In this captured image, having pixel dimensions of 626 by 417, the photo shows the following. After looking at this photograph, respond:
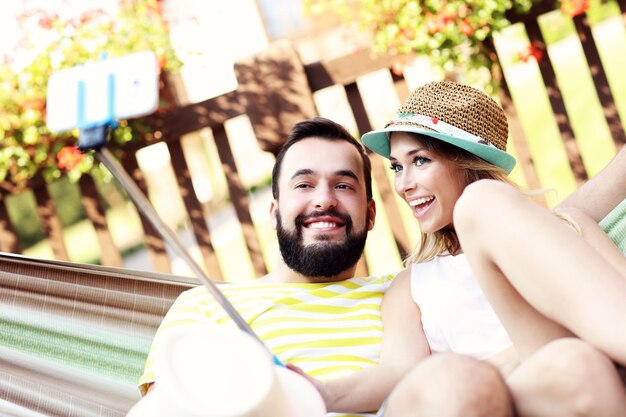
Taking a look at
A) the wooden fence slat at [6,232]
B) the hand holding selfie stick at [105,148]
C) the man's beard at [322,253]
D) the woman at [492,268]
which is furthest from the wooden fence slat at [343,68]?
the hand holding selfie stick at [105,148]

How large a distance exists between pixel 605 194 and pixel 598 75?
1.08 metres

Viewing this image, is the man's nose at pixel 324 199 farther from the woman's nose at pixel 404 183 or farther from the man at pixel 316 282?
the woman's nose at pixel 404 183

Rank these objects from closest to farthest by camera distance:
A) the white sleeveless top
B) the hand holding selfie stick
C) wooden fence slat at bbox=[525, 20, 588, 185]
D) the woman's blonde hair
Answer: the hand holding selfie stick, the white sleeveless top, the woman's blonde hair, wooden fence slat at bbox=[525, 20, 588, 185]

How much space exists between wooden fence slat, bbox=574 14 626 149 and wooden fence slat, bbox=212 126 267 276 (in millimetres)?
1191

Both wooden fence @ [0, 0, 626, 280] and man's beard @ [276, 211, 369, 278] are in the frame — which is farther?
wooden fence @ [0, 0, 626, 280]

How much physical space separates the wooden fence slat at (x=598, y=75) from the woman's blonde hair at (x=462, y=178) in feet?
3.75

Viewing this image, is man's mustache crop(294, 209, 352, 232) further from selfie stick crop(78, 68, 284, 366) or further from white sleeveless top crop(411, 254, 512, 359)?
selfie stick crop(78, 68, 284, 366)

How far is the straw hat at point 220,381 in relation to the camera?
1003 millimetres

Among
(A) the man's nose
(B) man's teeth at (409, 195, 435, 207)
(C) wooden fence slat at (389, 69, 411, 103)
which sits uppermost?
(A) the man's nose

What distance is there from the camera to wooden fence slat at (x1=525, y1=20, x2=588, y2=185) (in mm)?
2561

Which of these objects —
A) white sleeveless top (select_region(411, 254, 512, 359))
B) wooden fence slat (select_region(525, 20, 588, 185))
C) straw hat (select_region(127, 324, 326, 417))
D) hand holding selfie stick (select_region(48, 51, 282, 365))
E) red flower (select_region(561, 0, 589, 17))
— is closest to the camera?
straw hat (select_region(127, 324, 326, 417))

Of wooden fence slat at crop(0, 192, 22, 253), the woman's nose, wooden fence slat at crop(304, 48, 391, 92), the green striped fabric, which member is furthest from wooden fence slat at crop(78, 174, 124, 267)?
the green striped fabric

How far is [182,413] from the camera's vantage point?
1.00 metres

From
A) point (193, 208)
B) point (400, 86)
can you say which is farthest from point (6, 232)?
point (400, 86)
